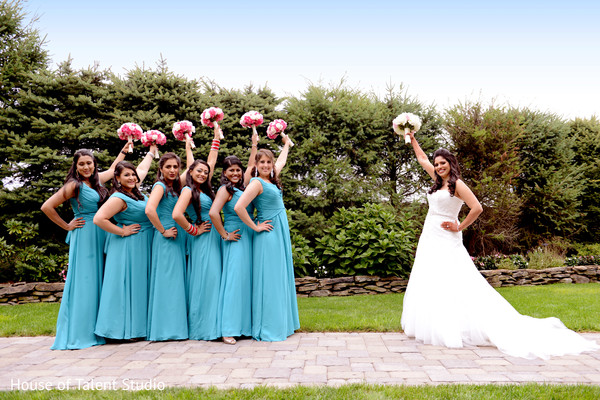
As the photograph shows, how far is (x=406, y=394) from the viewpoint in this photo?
10.9 feet

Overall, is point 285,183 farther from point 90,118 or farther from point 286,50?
point 90,118

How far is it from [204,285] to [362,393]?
9.16 ft

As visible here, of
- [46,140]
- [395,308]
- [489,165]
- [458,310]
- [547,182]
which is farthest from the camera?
[547,182]

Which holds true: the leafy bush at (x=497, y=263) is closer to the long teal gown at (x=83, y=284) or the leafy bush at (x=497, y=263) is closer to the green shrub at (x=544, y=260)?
the green shrub at (x=544, y=260)

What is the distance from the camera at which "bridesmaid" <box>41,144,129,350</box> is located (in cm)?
516

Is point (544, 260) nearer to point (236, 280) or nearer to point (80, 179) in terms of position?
point (236, 280)

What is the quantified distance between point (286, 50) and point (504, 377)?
8.05 m

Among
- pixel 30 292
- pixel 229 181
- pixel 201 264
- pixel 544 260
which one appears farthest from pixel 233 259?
pixel 544 260

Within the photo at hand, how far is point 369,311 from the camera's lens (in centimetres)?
728


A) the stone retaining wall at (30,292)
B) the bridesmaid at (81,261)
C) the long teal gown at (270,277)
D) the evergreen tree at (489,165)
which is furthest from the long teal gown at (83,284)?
the evergreen tree at (489,165)

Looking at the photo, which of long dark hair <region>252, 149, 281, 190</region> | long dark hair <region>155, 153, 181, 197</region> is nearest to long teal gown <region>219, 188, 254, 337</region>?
long dark hair <region>252, 149, 281, 190</region>

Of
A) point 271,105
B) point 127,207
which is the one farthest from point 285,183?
point 127,207

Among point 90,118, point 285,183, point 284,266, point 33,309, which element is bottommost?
point 33,309

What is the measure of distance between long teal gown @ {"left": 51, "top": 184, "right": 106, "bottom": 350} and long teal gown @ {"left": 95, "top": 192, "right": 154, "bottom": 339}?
4.8 inches
